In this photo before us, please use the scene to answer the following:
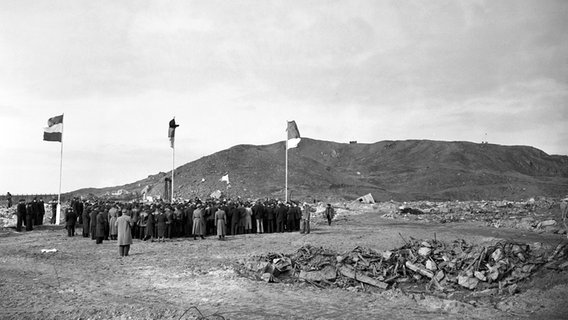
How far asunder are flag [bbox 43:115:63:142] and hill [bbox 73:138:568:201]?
111ft

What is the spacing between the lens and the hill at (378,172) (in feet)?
210

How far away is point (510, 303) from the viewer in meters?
9.84

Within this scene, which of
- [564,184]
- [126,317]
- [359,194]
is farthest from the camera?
[564,184]

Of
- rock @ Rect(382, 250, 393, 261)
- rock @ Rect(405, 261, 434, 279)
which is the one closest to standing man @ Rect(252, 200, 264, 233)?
rock @ Rect(382, 250, 393, 261)

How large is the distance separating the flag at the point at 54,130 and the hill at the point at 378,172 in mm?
33710

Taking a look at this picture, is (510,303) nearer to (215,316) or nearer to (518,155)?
(215,316)

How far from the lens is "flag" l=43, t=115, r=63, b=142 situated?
2666 centimetres

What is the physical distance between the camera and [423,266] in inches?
491

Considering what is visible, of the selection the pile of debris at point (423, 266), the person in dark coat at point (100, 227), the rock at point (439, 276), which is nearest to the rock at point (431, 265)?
the pile of debris at point (423, 266)

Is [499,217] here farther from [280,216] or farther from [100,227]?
[100,227]

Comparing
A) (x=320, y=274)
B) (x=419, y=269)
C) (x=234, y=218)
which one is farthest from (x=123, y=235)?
(x=419, y=269)

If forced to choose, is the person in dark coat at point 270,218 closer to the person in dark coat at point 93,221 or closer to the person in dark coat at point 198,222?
the person in dark coat at point 198,222

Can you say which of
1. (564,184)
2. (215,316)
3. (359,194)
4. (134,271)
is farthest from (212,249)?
(564,184)

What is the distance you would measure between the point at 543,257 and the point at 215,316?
8.41 metres
